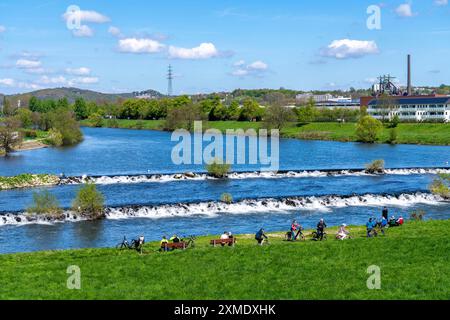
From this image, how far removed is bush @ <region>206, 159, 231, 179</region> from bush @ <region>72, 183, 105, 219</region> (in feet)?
74.0

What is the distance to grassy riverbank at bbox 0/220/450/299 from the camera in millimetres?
→ 20584

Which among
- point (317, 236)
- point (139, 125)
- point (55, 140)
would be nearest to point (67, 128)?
point (55, 140)

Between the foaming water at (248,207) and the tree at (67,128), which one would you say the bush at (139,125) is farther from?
the foaming water at (248,207)

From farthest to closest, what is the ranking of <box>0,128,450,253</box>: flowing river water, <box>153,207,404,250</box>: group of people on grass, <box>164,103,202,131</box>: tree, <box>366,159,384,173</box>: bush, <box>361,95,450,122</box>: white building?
<box>164,103,202,131</box>: tree, <box>361,95,450,122</box>: white building, <box>366,159,384,173</box>: bush, <box>0,128,450,253</box>: flowing river water, <box>153,207,404,250</box>: group of people on grass

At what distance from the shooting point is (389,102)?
16100 centimetres

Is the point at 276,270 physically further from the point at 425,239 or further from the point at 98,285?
the point at 425,239

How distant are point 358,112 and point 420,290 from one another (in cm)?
15083

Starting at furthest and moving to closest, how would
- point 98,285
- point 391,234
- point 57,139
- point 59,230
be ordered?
point 57,139 → point 59,230 → point 391,234 → point 98,285

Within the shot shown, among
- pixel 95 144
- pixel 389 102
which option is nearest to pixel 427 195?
pixel 95 144

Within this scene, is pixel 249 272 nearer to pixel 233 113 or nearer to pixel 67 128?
pixel 67 128

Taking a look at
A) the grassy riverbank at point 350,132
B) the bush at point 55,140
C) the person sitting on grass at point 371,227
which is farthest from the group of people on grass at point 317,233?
the bush at point 55,140

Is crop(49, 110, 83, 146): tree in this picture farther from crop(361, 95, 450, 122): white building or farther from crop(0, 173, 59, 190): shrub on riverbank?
crop(361, 95, 450, 122): white building

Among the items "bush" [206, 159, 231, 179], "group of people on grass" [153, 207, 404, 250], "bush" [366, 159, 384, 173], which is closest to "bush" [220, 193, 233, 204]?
"group of people on grass" [153, 207, 404, 250]

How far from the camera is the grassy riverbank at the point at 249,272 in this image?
20.6m
